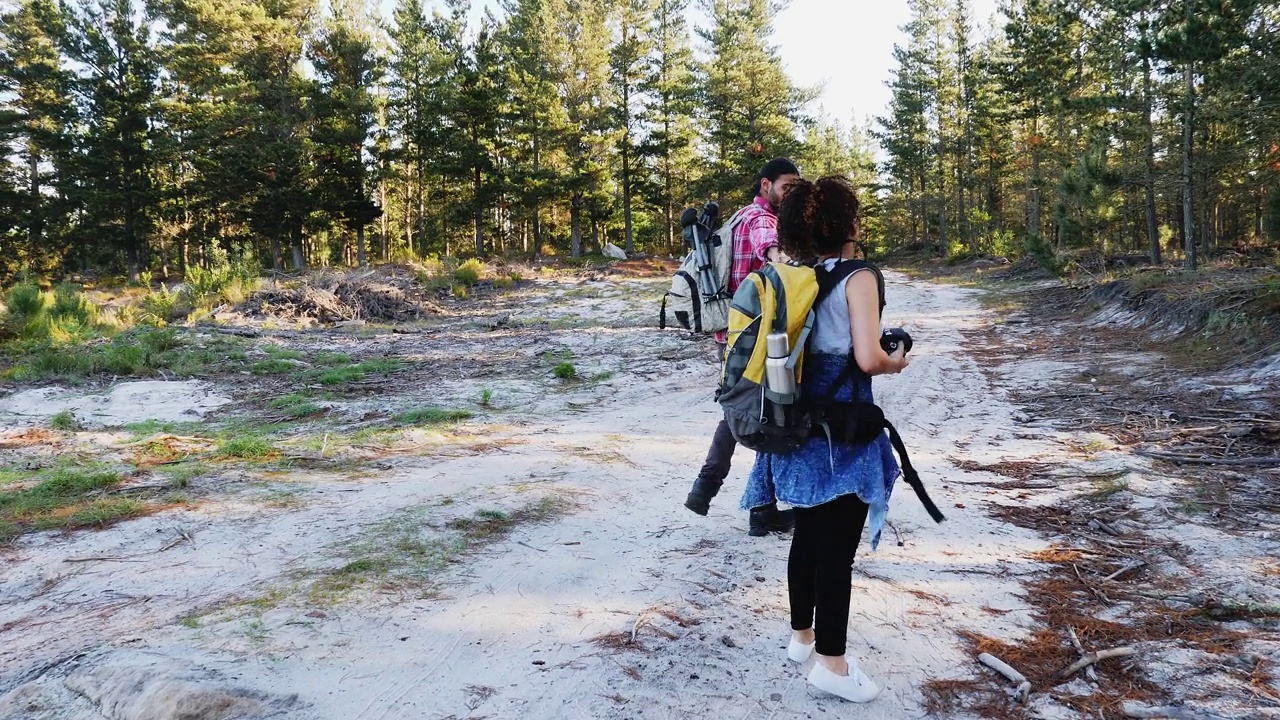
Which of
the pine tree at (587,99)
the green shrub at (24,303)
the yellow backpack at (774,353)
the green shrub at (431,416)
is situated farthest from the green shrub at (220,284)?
the pine tree at (587,99)

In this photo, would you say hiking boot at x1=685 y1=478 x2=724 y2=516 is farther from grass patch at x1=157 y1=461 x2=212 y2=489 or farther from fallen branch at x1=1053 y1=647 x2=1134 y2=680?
grass patch at x1=157 y1=461 x2=212 y2=489

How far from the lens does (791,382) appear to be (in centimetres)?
221

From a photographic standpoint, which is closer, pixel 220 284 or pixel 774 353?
pixel 774 353

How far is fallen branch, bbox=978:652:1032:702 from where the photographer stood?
93.6 inches

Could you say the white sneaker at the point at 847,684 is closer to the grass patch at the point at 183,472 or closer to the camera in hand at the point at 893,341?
the camera in hand at the point at 893,341

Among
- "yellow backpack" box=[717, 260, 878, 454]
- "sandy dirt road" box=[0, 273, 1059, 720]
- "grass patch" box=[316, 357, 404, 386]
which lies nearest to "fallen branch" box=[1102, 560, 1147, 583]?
"sandy dirt road" box=[0, 273, 1059, 720]

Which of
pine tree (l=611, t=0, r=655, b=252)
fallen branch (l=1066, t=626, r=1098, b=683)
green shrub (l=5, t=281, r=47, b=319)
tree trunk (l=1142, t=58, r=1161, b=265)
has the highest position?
pine tree (l=611, t=0, r=655, b=252)

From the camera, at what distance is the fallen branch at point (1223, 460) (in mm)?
4379

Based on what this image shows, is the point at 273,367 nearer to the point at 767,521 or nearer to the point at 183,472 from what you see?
the point at 183,472

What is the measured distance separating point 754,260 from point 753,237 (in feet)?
0.42

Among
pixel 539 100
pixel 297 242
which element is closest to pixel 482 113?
pixel 539 100

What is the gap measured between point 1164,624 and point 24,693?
4240mm

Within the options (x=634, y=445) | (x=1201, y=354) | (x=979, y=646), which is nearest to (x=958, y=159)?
(x=1201, y=354)

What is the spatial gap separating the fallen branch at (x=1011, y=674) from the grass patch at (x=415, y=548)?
2295 mm
